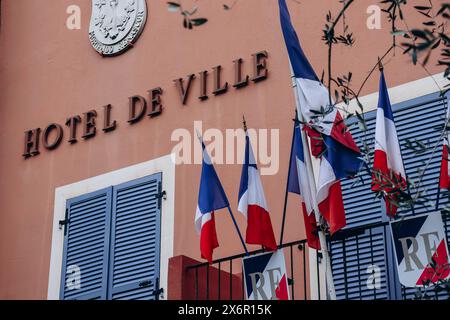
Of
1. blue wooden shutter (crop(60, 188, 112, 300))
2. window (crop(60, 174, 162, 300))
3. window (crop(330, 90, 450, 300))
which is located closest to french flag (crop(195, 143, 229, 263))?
window (crop(330, 90, 450, 300))

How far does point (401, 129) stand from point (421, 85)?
44cm

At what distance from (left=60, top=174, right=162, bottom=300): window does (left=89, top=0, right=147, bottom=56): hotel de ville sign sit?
5.86 feet

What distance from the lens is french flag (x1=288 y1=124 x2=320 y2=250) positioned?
1010 centimetres

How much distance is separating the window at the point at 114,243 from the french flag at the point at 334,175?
2549mm

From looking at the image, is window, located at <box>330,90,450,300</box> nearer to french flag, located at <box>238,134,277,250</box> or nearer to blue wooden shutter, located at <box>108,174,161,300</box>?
french flag, located at <box>238,134,277,250</box>

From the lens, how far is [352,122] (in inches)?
442

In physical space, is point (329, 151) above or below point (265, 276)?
above

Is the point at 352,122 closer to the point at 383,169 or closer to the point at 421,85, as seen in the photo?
the point at 421,85

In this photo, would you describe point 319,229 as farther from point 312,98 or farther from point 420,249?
point 312,98

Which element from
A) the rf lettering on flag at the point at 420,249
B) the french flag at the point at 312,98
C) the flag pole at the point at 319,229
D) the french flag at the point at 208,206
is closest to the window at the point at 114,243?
the french flag at the point at 208,206

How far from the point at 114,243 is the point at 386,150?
370 cm

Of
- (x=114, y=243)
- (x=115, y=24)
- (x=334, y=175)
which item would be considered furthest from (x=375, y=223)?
(x=115, y=24)

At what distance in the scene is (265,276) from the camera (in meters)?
10.3
